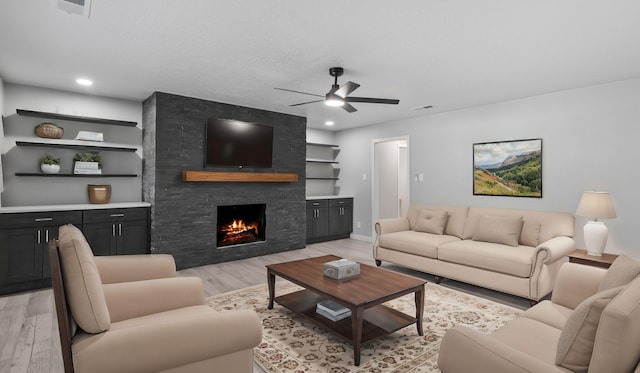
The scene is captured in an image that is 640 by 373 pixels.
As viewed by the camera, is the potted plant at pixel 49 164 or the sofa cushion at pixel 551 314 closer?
the sofa cushion at pixel 551 314

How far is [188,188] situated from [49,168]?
165 centimetres

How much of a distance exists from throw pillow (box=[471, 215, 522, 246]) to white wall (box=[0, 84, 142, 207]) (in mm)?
4856

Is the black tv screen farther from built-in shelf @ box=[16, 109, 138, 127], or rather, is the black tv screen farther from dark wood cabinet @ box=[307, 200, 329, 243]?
dark wood cabinet @ box=[307, 200, 329, 243]

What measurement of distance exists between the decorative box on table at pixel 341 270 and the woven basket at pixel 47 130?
3.88 metres

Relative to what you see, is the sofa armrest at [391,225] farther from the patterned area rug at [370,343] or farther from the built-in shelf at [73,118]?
the built-in shelf at [73,118]

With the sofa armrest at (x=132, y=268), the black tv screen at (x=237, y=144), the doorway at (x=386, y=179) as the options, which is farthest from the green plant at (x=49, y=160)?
the doorway at (x=386, y=179)

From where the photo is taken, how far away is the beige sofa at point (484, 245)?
3398 millimetres

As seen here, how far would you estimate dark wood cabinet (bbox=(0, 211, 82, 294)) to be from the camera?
3600 mm

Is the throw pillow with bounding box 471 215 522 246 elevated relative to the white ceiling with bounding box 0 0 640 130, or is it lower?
lower

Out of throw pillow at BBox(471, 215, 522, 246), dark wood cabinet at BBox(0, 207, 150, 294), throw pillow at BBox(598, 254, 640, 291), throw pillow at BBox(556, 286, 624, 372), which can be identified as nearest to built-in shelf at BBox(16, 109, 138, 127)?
dark wood cabinet at BBox(0, 207, 150, 294)

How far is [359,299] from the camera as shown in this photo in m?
2.36

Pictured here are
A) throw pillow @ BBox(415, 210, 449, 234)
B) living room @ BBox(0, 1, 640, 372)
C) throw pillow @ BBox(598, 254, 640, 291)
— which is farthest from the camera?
throw pillow @ BBox(415, 210, 449, 234)

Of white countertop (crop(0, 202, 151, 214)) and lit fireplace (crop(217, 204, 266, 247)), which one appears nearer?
white countertop (crop(0, 202, 151, 214))

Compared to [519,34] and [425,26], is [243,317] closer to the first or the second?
[425,26]
